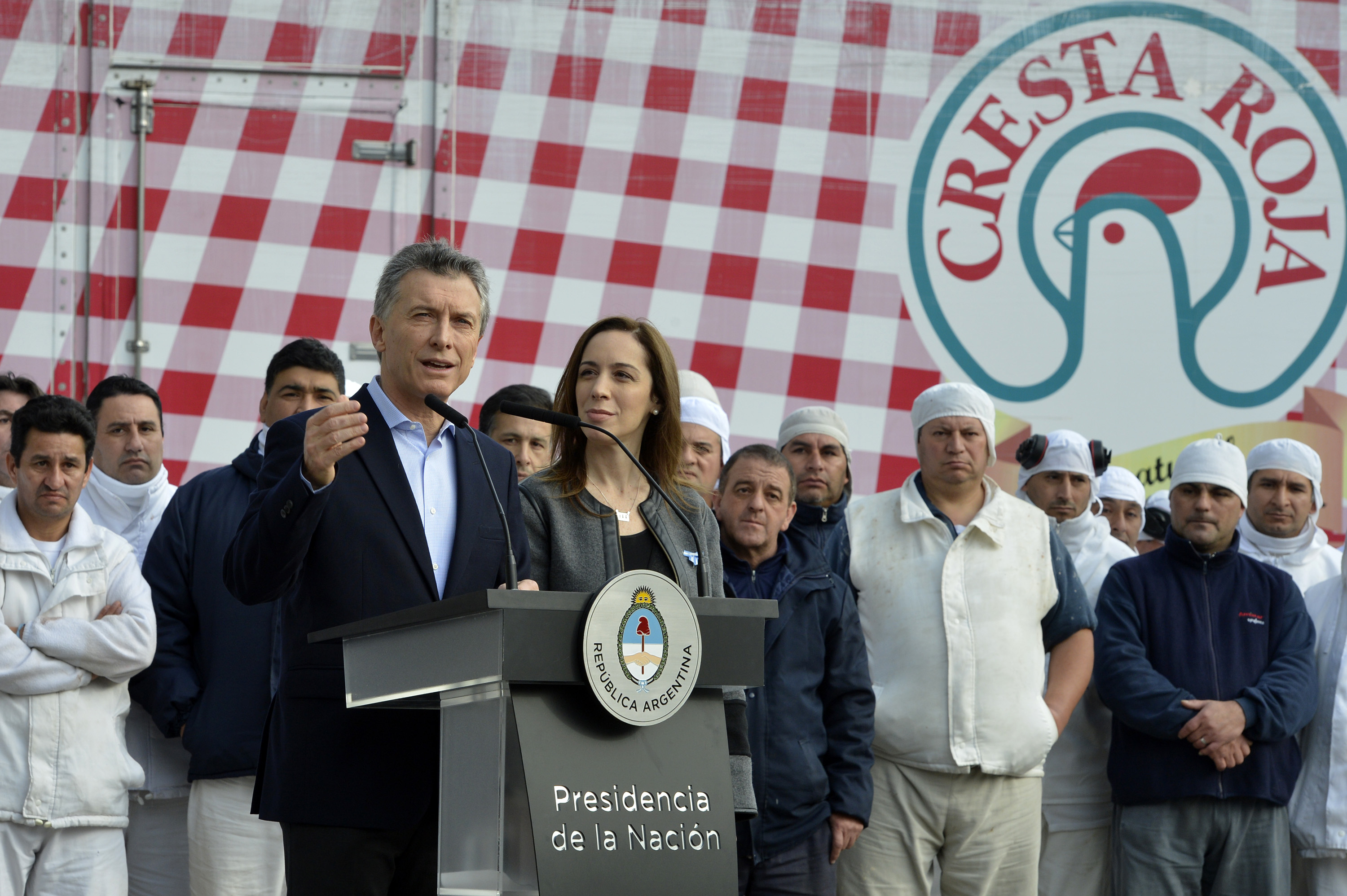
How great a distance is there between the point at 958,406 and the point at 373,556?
2.35 meters

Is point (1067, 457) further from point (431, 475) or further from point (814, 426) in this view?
point (431, 475)

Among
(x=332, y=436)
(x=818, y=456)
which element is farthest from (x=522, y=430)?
(x=332, y=436)

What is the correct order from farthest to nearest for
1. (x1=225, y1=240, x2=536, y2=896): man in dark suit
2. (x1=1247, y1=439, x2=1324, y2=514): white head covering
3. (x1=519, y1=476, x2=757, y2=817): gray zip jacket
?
(x1=1247, y1=439, x2=1324, y2=514): white head covering → (x1=519, y1=476, x2=757, y2=817): gray zip jacket → (x1=225, y1=240, x2=536, y2=896): man in dark suit

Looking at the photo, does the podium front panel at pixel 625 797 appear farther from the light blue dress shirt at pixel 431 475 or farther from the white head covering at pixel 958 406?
the white head covering at pixel 958 406

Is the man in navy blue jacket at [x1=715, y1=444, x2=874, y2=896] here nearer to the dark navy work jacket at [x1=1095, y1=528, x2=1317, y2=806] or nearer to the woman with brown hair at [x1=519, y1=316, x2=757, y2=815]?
the woman with brown hair at [x1=519, y1=316, x2=757, y2=815]

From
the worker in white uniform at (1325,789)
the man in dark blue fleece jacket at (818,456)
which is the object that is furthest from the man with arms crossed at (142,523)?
the worker in white uniform at (1325,789)

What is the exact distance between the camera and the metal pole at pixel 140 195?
4.63m

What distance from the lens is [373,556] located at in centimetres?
225

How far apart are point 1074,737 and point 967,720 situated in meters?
0.82

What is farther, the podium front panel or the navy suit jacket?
the navy suit jacket

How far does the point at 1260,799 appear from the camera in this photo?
413 centimetres

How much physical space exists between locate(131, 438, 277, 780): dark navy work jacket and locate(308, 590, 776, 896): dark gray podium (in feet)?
5.71

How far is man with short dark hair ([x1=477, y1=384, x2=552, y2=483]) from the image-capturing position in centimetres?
418

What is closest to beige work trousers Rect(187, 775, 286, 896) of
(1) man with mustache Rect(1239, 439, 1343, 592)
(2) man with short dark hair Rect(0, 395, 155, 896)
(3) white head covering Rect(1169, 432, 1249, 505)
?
(2) man with short dark hair Rect(0, 395, 155, 896)
